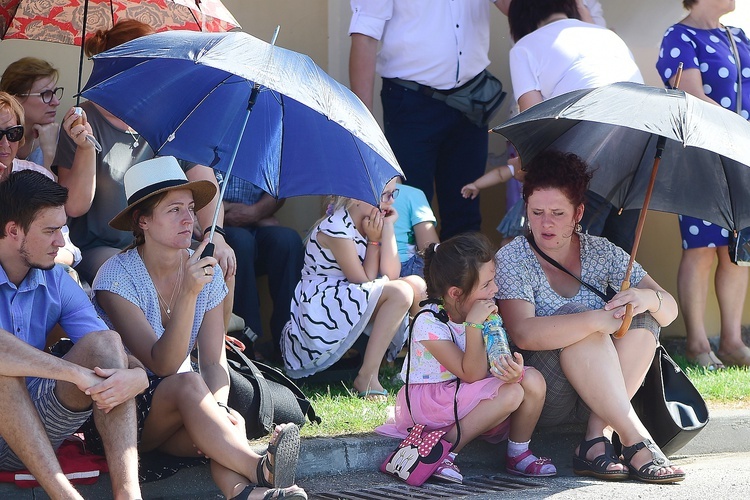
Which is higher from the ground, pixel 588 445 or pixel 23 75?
pixel 23 75

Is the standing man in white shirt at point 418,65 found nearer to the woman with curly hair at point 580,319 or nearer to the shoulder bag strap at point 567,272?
the woman with curly hair at point 580,319

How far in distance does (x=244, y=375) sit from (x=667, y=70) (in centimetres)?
338

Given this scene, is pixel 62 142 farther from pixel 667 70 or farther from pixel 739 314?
pixel 739 314

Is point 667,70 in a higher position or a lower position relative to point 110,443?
higher

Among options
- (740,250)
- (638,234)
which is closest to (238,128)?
(638,234)

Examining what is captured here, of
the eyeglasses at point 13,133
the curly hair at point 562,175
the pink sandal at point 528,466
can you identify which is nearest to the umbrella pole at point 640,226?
the curly hair at point 562,175

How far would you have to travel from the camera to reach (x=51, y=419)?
404 centimetres

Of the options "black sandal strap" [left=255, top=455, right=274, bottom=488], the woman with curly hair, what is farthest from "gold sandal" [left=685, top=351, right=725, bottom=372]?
"black sandal strap" [left=255, top=455, right=274, bottom=488]

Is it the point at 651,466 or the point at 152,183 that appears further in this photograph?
the point at 651,466

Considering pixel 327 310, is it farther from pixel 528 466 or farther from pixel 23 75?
pixel 23 75

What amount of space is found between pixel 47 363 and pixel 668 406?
275 centimetres

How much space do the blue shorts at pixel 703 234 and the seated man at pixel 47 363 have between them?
393cm

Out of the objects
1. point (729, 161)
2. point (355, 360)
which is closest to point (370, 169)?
point (729, 161)

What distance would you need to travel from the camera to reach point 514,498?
445cm
